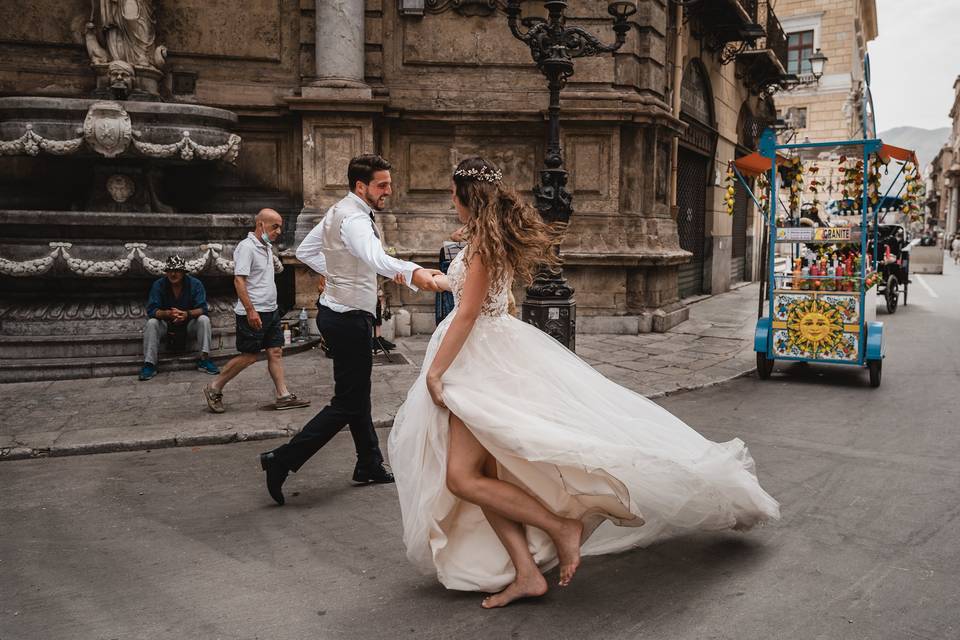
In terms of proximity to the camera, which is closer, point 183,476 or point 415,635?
point 415,635

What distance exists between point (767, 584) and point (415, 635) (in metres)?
1.64

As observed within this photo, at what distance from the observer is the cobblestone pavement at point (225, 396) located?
6.09m

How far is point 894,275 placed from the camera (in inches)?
616

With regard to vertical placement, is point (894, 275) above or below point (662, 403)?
above

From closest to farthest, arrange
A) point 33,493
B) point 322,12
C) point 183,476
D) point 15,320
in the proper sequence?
1. point 33,493
2. point 183,476
3. point 15,320
4. point 322,12

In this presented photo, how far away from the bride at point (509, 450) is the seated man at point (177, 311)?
18.4 feet

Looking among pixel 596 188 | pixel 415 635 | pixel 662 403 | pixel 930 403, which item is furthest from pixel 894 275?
pixel 415 635

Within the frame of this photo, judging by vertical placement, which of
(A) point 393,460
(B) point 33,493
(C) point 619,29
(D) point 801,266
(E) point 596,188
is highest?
(C) point 619,29

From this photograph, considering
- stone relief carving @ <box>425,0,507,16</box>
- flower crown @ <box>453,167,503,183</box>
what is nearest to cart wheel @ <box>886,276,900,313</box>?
stone relief carving @ <box>425,0,507,16</box>

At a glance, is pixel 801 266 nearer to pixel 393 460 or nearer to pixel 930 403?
pixel 930 403

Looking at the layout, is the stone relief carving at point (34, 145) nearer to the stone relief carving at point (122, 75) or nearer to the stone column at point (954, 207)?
the stone relief carving at point (122, 75)

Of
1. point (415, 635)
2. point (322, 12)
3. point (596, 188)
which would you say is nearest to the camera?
point (415, 635)

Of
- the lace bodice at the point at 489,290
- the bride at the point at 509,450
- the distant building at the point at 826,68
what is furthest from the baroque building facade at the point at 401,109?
the distant building at the point at 826,68

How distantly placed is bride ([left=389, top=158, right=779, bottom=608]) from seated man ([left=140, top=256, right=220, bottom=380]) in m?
5.62
